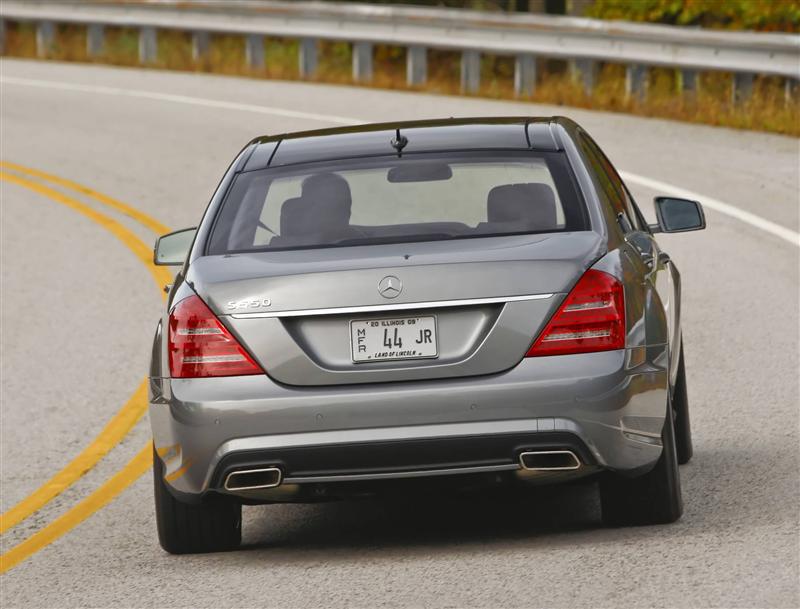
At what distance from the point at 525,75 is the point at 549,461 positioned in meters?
16.7

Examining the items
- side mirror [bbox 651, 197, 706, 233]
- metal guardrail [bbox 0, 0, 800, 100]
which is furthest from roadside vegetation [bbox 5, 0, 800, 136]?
side mirror [bbox 651, 197, 706, 233]

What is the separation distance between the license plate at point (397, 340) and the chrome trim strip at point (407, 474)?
394mm

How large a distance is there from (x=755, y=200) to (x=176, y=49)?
16799 millimetres

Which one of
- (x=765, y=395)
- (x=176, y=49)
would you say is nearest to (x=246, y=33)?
(x=176, y=49)

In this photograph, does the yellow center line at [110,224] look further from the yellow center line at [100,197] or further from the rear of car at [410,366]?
the rear of car at [410,366]

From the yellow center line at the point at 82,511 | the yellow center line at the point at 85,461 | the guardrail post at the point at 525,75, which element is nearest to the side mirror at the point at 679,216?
the yellow center line at the point at 82,511

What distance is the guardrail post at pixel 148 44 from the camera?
27.9 metres

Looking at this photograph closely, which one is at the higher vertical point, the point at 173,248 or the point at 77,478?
the point at 173,248

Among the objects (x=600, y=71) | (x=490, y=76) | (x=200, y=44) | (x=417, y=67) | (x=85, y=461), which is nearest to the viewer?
(x=85, y=461)

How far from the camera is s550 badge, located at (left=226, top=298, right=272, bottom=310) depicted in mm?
6020

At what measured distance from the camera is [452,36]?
23297 millimetres

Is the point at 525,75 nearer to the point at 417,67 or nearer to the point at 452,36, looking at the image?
the point at 452,36

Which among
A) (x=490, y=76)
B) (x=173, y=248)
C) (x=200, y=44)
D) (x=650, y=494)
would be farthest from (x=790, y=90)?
(x=650, y=494)

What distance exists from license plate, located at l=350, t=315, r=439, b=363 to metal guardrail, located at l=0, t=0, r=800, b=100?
43.8ft
